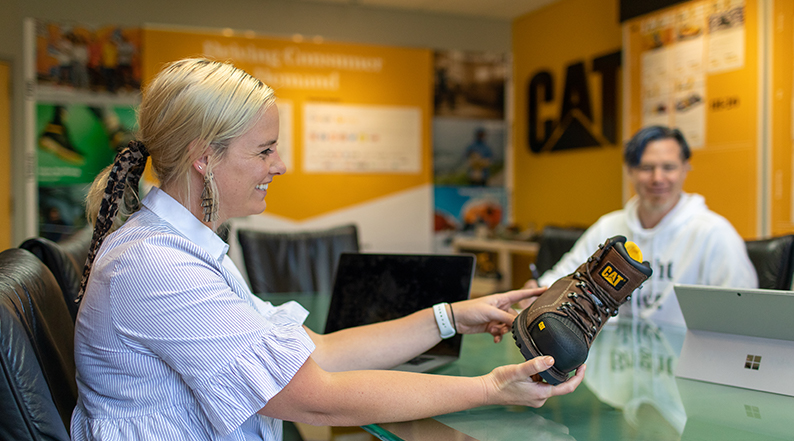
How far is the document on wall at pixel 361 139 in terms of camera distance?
5477mm

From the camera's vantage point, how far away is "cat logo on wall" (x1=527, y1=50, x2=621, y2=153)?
16.0 ft

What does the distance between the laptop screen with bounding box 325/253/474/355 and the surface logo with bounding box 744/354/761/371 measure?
63 cm

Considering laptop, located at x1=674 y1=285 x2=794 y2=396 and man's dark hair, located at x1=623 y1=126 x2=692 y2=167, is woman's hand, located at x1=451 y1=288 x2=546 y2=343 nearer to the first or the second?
laptop, located at x1=674 y1=285 x2=794 y2=396

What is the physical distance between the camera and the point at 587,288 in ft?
3.62

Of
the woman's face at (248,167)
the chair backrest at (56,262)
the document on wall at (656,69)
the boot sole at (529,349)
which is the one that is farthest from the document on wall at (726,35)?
the chair backrest at (56,262)

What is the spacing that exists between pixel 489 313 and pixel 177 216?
0.72m

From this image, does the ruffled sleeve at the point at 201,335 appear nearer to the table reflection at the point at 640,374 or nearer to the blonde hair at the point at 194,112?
the blonde hair at the point at 194,112

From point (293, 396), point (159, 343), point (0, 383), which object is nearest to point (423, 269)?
point (293, 396)

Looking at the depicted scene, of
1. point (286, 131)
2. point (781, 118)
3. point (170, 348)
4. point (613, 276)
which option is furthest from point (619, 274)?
point (286, 131)

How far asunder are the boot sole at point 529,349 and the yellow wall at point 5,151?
4.77 meters

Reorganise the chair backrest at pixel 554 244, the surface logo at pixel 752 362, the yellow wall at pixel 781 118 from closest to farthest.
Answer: the surface logo at pixel 752 362, the chair backrest at pixel 554 244, the yellow wall at pixel 781 118

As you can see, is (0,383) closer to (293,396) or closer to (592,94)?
(293,396)

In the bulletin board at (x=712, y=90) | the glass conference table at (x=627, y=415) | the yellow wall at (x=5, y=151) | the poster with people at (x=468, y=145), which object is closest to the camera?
the glass conference table at (x=627, y=415)

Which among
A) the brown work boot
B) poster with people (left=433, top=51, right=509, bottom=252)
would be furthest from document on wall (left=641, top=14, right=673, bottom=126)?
the brown work boot
